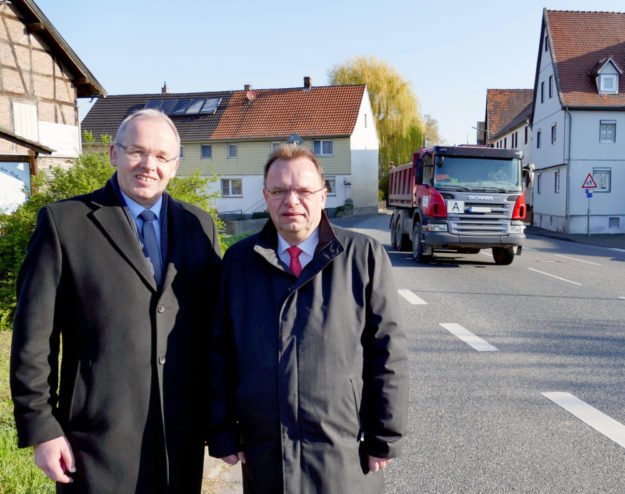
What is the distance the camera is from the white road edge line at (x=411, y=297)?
397 inches

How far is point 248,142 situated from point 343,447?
42368 mm

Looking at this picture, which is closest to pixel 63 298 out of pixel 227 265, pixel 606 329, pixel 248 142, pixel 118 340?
pixel 118 340

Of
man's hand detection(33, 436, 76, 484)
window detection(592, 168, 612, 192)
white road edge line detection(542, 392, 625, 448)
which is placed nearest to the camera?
man's hand detection(33, 436, 76, 484)

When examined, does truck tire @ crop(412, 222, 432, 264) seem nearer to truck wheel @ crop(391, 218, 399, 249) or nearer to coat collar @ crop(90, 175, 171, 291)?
truck wheel @ crop(391, 218, 399, 249)

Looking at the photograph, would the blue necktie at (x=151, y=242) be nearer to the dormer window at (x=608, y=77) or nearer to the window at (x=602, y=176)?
the window at (x=602, y=176)

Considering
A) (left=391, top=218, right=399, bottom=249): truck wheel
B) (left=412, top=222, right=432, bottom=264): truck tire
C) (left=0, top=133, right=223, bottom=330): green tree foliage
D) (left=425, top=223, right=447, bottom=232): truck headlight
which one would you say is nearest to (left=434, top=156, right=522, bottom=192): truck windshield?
(left=425, top=223, right=447, bottom=232): truck headlight

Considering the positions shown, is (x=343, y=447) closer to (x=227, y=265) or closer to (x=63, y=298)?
(x=227, y=265)

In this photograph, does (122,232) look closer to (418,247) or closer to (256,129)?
(418,247)

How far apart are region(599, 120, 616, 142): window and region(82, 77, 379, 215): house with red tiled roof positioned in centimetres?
1659

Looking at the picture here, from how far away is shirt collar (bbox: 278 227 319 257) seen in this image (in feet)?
8.34

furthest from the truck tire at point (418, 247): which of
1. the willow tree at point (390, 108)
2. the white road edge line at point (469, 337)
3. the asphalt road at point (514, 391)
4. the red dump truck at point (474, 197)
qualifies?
the willow tree at point (390, 108)

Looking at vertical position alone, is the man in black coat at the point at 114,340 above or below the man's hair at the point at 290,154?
below

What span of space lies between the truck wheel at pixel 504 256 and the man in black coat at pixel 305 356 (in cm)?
1339

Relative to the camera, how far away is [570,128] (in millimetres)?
30422
